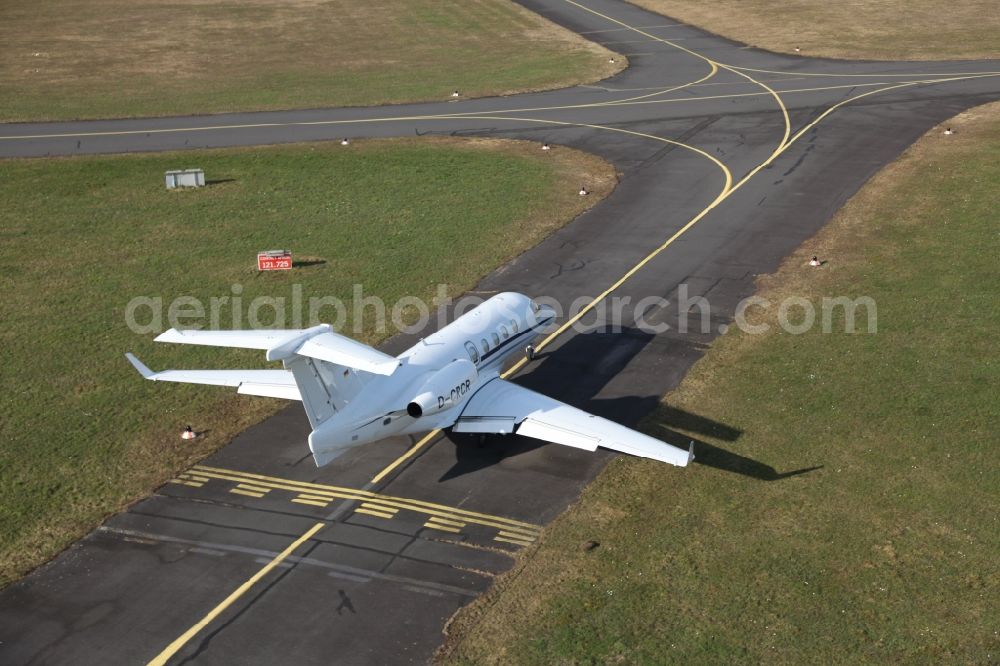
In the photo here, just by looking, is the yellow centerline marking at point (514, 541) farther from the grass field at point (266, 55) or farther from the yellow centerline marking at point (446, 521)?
the grass field at point (266, 55)

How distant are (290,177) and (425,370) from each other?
3563cm

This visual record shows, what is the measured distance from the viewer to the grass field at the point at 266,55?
289 feet

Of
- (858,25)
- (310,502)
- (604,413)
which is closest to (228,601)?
(310,502)

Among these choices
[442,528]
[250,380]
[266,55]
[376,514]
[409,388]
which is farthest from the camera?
[266,55]

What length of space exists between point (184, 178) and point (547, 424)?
3966 cm

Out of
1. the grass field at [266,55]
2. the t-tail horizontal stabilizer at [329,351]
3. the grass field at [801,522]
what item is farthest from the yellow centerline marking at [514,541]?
the grass field at [266,55]

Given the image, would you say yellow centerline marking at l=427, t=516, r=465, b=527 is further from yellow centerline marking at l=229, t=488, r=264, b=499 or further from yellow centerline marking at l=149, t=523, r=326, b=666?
yellow centerline marking at l=229, t=488, r=264, b=499

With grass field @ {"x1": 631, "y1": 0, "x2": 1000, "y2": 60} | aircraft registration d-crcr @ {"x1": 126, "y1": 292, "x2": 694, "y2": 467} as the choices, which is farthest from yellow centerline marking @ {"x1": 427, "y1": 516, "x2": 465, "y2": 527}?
grass field @ {"x1": 631, "y1": 0, "x2": 1000, "y2": 60}

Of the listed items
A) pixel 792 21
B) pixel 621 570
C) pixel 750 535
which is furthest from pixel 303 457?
pixel 792 21

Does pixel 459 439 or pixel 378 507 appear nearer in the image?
pixel 378 507

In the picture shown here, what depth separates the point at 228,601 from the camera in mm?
29719

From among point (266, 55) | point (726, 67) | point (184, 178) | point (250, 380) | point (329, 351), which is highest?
point (329, 351)

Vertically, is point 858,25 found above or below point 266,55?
above

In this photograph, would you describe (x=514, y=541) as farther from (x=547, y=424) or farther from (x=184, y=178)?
(x=184, y=178)
